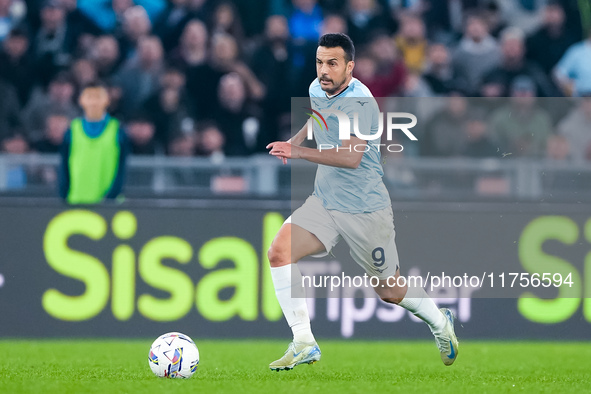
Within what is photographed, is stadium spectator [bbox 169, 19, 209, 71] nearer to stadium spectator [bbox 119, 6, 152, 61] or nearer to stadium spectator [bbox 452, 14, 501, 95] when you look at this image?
stadium spectator [bbox 119, 6, 152, 61]

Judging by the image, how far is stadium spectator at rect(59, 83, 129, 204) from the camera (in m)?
9.16

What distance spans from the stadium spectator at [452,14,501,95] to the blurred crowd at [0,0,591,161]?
1 centimetres

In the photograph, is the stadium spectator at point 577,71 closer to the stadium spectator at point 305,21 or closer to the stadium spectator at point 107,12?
the stadium spectator at point 305,21

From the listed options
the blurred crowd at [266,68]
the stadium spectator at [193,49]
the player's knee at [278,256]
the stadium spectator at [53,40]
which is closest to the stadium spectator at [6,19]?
the blurred crowd at [266,68]

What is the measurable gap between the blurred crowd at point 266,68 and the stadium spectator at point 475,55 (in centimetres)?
1

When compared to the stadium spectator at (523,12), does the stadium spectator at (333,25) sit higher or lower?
lower

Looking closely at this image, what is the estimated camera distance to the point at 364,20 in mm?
11766

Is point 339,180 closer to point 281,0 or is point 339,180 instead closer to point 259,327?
point 259,327

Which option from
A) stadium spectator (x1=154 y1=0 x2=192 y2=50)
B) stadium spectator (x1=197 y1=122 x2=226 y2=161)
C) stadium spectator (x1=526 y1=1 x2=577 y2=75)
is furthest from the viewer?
stadium spectator (x1=526 y1=1 x2=577 y2=75)

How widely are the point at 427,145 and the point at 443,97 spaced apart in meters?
0.89

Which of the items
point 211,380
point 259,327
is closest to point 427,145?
point 259,327

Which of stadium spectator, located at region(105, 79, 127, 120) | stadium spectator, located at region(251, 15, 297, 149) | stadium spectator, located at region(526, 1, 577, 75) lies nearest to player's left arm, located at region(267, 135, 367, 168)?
stadium spectator, located at region(251, 15, 297, 149)

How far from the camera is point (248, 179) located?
30.8 ft

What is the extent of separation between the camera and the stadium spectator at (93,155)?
30.0 feet
